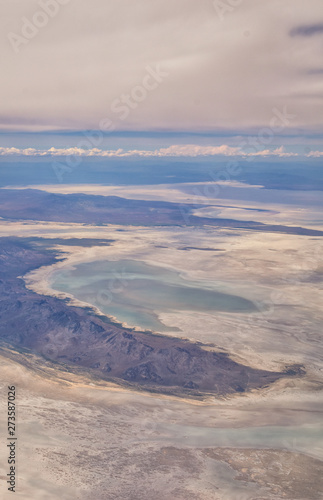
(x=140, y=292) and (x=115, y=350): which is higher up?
(x=140, y=292)

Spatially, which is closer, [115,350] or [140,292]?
[115,350]

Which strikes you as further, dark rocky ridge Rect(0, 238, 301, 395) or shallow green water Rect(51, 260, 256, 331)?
shallow green water Rect(51, 260, 256, 331)

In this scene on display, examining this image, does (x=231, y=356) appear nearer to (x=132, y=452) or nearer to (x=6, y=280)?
(x=132, y=452)

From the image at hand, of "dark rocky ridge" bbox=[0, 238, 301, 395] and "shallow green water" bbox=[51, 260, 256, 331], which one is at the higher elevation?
"shallow green water" bbox=[51, 260, 256, 331]
